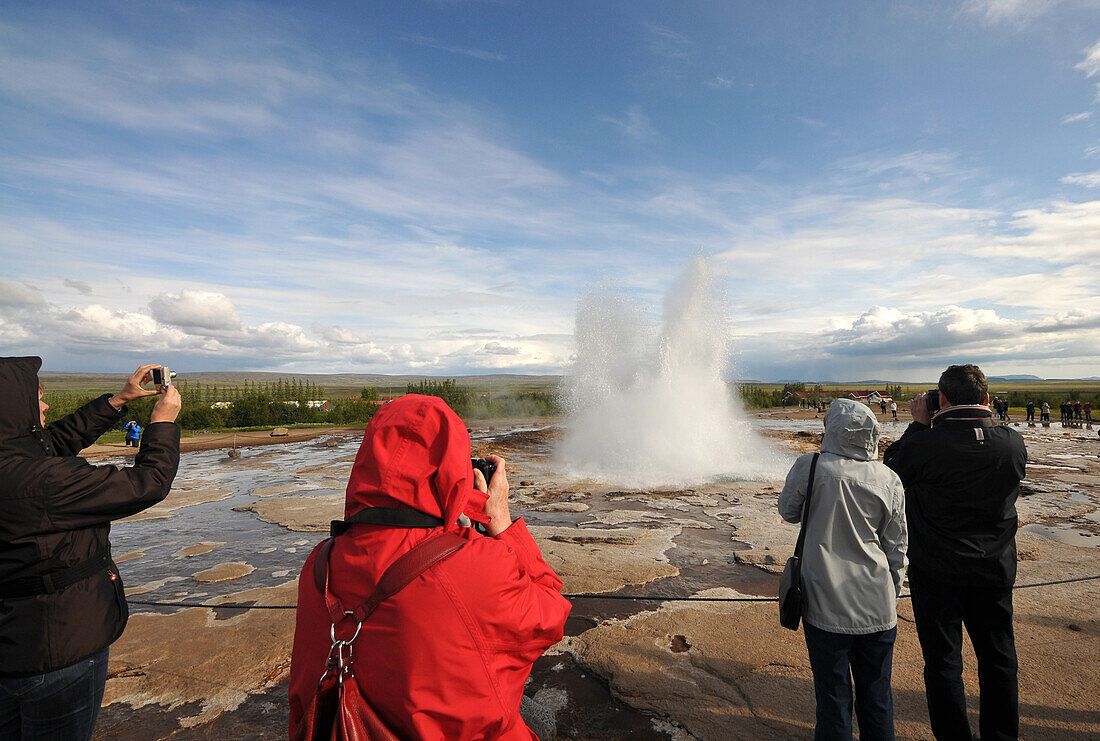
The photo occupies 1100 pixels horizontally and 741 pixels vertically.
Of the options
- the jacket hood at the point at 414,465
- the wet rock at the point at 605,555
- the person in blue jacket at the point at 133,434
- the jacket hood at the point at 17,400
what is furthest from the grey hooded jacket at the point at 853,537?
the person in blue jacket at the point at 133,434

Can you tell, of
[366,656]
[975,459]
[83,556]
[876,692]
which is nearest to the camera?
[366,656]

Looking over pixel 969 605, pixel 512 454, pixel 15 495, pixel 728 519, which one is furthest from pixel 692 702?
pixel 512 454

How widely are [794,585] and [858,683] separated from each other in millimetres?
549

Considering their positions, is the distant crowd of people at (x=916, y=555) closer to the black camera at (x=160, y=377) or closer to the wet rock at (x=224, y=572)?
the black camera at (x=160, y=377)

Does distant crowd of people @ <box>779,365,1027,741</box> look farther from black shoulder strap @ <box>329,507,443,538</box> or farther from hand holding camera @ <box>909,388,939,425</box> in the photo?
black shoulder strap @ <box>329,507,443,538</box>

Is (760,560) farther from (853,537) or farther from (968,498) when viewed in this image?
(853,537)

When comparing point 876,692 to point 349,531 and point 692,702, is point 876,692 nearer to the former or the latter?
point 692,702

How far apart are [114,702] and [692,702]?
417cm

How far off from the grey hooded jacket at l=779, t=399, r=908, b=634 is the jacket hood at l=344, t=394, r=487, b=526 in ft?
6.41

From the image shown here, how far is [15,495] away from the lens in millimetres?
2021

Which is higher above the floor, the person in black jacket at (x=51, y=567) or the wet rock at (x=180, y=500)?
the person in black jacket at (x=51, y=567)

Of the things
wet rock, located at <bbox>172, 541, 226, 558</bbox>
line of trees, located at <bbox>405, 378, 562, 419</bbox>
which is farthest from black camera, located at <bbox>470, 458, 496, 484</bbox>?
line of trees, located at <bbox>405, 378, 562, 419</bbox>

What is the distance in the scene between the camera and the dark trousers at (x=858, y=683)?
277cm

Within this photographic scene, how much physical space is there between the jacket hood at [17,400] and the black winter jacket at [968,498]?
13.7 feet
